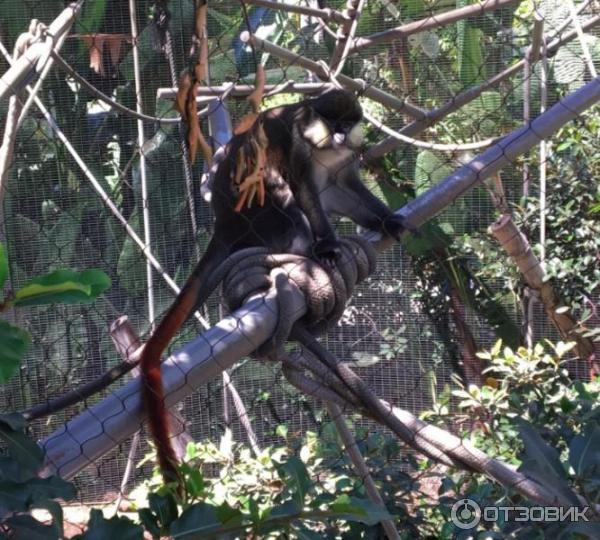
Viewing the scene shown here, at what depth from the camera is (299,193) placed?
2.03 m

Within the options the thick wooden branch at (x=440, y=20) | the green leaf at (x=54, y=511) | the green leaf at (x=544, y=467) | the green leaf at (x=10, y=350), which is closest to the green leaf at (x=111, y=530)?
the green leaf at (x=54, y=511)

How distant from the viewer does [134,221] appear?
3.29 meters

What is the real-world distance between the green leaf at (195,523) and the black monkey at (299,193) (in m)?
0.65

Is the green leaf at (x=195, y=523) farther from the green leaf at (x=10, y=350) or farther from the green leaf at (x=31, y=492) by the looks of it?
the green leaf at (x=10, y=350)

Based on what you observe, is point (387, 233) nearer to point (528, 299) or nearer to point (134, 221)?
point (528, 299)

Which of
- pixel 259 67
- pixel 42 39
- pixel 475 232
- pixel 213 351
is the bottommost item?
pixel 213 351

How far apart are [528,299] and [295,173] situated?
118 centimetres

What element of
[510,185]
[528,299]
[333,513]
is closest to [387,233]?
[333,513]

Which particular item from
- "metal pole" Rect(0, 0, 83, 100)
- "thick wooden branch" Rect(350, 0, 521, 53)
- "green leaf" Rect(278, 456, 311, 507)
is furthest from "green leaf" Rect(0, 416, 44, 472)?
"thick wooden branch" Rect(350, 0, 521, 53)

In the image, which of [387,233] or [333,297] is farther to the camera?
[387,233]

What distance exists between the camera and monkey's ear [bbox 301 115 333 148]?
2078mm

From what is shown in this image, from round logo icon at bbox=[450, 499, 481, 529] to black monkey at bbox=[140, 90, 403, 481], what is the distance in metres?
0.50

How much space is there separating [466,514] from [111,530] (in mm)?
767

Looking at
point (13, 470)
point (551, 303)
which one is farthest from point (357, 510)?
point (551, 303)
